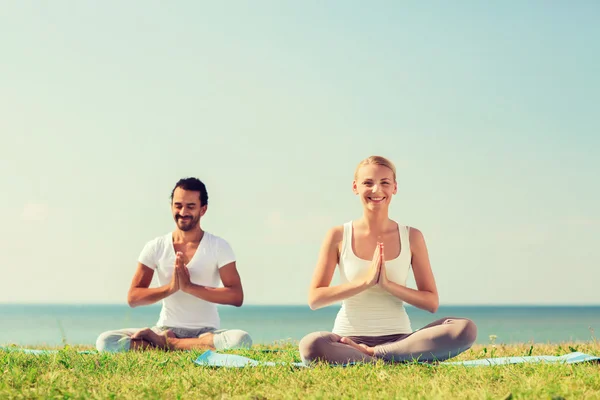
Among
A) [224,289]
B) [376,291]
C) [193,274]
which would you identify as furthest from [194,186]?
[376,291]

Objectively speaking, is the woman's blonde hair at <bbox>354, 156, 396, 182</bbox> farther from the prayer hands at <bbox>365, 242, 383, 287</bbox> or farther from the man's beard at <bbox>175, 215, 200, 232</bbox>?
the man's beard at <bbox>175, 215, 200, 232</bbox>

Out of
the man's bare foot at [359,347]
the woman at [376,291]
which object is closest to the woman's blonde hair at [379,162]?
the woman at [376,291]

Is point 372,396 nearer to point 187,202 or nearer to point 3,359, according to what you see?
point 3,359

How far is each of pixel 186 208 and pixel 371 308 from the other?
9.82 ft

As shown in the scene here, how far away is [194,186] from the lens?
8.09 metres

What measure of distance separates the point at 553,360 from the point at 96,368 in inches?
152

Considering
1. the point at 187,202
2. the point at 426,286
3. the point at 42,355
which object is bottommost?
the point at 42,355

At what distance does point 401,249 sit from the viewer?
20.2 ft

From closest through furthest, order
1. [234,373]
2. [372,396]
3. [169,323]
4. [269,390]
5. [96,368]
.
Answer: [372,396], [269,390], [234,373], [96,368], [169,323]

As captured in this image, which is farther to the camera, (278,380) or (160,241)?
(160,241)

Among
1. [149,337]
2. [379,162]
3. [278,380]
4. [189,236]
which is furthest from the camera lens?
[189,236]

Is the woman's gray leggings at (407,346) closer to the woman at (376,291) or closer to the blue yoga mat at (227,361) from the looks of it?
the woman at (376,291)

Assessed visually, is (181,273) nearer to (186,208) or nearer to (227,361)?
(186,208)

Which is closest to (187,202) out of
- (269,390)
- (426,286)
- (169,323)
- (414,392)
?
(169,323)
